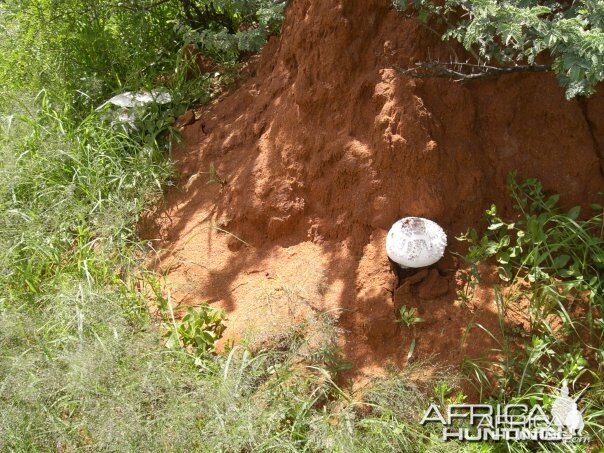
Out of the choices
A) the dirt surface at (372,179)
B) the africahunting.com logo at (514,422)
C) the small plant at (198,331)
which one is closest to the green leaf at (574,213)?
the dirt surface at (372,179)

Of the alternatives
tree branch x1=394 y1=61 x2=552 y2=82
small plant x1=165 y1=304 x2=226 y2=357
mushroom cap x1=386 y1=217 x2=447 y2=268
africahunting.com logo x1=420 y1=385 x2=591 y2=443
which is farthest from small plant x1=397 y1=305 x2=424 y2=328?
tree branch x1=394 y1=61 x2=552 y2=82

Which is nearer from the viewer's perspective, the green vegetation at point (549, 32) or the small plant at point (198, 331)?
the green vegetation at point (549, 32)

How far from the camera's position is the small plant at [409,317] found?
3.00 metres

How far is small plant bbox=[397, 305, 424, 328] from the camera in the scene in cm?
300

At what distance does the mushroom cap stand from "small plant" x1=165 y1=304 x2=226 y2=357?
892 millimetres

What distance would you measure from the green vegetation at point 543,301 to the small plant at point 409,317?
273 millimetres

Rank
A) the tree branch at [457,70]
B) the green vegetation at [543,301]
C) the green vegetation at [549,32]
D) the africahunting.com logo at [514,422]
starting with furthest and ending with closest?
1. the tree branch at [457,70]
2. the green vegetation at [543,301]
3. the africahunting.com logo at [514,422]
4. the green vegetation at [549,32]

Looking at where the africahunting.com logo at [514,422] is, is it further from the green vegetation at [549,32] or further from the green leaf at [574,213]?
the green vegetation at [549,32]

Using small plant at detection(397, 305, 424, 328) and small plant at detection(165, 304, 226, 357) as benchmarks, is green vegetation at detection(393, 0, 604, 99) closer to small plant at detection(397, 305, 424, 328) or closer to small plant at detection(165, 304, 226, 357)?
small plant at detection(397, 305, 424, 328)

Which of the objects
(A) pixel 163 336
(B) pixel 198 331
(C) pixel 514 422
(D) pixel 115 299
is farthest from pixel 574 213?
(D) pixel 115 299

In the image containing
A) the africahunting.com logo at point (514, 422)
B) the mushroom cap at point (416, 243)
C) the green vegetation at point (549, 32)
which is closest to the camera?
the green vegetation at point (549, 32)

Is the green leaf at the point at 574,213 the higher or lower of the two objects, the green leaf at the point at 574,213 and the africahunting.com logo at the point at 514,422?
the higher

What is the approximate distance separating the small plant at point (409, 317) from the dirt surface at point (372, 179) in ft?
0.11

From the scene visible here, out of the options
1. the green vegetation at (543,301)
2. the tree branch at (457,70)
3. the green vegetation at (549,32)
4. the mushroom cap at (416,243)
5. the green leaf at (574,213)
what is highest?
the green vegetation at (549,32)
